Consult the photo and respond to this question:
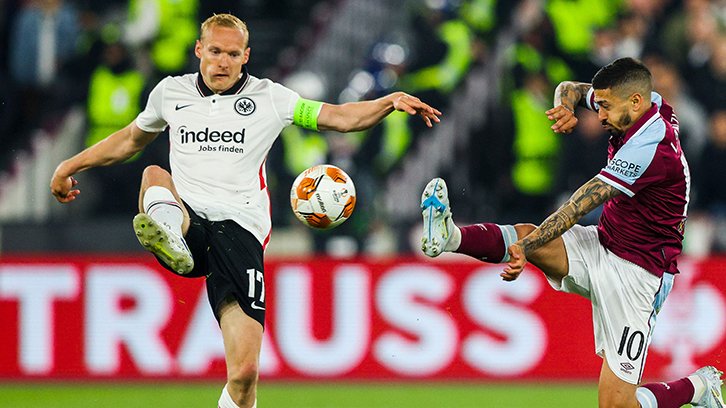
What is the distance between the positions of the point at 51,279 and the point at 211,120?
413 cm

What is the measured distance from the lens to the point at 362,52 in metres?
11.3

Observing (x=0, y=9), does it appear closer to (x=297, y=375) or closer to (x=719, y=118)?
(x=297, y=375)

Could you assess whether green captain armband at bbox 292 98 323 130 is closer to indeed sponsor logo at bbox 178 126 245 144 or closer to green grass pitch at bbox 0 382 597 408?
indeed sponsor logo at bbox 178 126 245 144

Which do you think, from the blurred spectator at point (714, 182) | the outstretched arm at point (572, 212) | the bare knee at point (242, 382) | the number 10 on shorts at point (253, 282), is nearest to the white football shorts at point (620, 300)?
the outstretched arm at point (572, 212)

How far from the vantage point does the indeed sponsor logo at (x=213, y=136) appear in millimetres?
5328

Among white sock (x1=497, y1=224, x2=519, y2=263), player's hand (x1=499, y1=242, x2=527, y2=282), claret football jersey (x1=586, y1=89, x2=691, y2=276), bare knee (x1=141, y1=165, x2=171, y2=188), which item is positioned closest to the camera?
player's hand (x1=499, y1=242, x2=527, y2=282)

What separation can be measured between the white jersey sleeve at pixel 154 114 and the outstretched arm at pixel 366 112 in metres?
0.94

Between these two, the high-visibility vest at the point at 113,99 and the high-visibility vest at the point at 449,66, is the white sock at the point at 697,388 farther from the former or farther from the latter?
the high-visibility vest at the point at 113,99

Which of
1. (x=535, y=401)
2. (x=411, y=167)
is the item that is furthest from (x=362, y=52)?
(x=535, y=401)

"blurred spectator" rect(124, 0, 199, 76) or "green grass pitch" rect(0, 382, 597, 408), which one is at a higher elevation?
"blurred spectator" rect(124, 0, 199, 76)

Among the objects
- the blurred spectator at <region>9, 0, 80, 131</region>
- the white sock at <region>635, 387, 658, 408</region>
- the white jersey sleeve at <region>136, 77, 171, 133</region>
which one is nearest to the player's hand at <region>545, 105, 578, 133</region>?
the white sock at <region>635, 387, 658, 408</region>

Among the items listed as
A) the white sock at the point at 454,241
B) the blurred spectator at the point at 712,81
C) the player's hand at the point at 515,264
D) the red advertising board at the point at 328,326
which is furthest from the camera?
the blurred spectator at the point at 712,81

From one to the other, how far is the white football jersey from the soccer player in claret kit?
3.13 feet

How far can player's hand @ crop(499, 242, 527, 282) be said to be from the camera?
15.2ft
